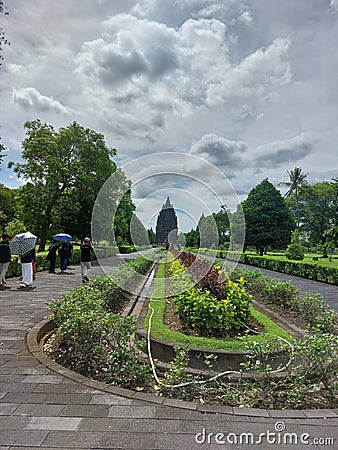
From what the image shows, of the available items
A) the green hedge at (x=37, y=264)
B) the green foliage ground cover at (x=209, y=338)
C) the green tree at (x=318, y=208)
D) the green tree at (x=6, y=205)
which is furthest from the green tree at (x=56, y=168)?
the green tree at (x=318, y=208)

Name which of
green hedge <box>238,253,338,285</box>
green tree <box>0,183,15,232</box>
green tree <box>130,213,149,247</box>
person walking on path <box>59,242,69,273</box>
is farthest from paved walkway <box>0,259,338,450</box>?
green tree <box>0,183,15,232</box>

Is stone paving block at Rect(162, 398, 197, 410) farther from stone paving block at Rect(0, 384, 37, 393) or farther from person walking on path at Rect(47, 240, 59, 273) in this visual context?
person walking on path at Rect(47, 240, 59, 273)

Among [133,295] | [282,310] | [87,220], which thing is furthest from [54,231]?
[282,310]

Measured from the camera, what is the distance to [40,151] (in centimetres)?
2172

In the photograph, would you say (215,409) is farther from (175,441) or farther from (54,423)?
(54,423)

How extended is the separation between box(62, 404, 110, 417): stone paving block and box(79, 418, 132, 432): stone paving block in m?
0.08

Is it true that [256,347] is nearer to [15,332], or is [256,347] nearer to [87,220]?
[15,332]

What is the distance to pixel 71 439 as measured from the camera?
2400mm

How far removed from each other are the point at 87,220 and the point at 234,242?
2196 cm

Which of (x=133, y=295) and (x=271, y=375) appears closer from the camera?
(x=271, y=375)

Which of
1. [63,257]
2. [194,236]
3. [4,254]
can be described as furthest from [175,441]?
[63,257]

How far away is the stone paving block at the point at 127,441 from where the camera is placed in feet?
7.62

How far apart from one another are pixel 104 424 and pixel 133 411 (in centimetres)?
29

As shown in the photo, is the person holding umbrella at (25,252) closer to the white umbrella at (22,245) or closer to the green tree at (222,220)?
the white umbrella at (22,245)
